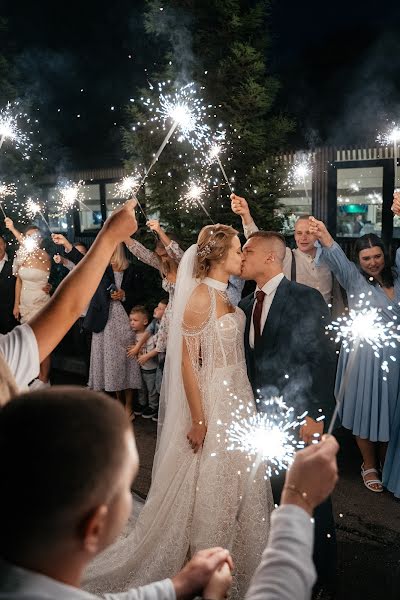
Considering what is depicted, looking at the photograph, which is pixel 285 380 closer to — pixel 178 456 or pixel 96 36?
pixel 178 456

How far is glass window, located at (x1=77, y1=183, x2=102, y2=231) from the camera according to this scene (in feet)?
45.6

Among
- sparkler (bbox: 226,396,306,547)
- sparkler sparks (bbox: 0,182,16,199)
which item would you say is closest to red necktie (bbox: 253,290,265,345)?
sparkler (bbox: 226,396,306,547)

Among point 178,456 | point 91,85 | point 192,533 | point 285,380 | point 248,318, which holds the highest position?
point 91,85

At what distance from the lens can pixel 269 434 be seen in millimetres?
3689

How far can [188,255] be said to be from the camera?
14.0ft

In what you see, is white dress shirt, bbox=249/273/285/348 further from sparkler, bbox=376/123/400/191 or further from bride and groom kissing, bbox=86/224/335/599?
sparkler, bbox=376/123/400/191

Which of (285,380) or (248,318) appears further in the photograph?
(248,318)

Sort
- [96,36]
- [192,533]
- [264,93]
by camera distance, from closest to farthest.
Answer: [192,533] → [264,93] → [96,36]

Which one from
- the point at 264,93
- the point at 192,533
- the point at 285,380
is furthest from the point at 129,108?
the point at 192,533

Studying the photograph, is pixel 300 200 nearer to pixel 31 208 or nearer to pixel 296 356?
pixel 31 208

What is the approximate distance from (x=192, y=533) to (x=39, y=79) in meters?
13.7

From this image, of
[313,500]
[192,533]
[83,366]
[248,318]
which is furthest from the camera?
[83,366]

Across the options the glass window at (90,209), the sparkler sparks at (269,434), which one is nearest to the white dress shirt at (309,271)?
the sparkler sparks at (269,434)

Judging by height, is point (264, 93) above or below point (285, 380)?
above
